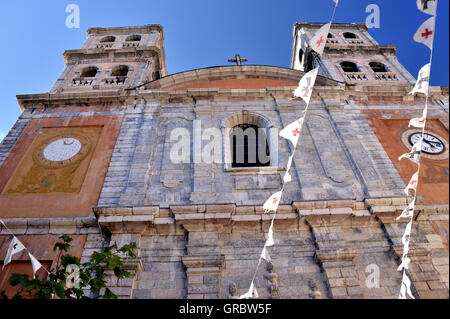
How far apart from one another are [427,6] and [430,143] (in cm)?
636

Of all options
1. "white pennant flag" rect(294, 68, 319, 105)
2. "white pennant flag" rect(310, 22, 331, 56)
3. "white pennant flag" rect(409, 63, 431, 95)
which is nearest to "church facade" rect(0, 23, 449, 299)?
"white pennant flag" rect(409, 63, 431, 95)

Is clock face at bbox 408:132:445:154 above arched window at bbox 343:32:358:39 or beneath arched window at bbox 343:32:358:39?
beneath

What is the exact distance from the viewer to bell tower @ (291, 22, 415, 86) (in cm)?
1456

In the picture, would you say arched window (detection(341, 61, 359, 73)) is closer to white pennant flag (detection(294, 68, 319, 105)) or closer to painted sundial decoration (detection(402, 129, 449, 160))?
painted sundial decoration (detection(402, 129, 449, 160))

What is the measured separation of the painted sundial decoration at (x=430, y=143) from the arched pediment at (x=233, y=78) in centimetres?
366

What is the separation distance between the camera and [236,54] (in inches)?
611

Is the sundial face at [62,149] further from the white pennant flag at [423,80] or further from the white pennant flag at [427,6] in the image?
the white pennant flag at [427,6]

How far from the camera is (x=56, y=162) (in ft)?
31.6

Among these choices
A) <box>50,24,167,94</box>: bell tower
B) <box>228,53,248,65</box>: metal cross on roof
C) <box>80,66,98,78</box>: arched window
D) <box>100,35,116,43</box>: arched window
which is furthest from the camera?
<box>100,35,116,43</box>: arched window

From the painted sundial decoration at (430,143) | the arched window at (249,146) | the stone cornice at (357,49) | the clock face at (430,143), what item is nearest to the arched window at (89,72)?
the arched window at (249,146)

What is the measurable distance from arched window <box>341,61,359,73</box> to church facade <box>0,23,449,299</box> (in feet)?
13.5
